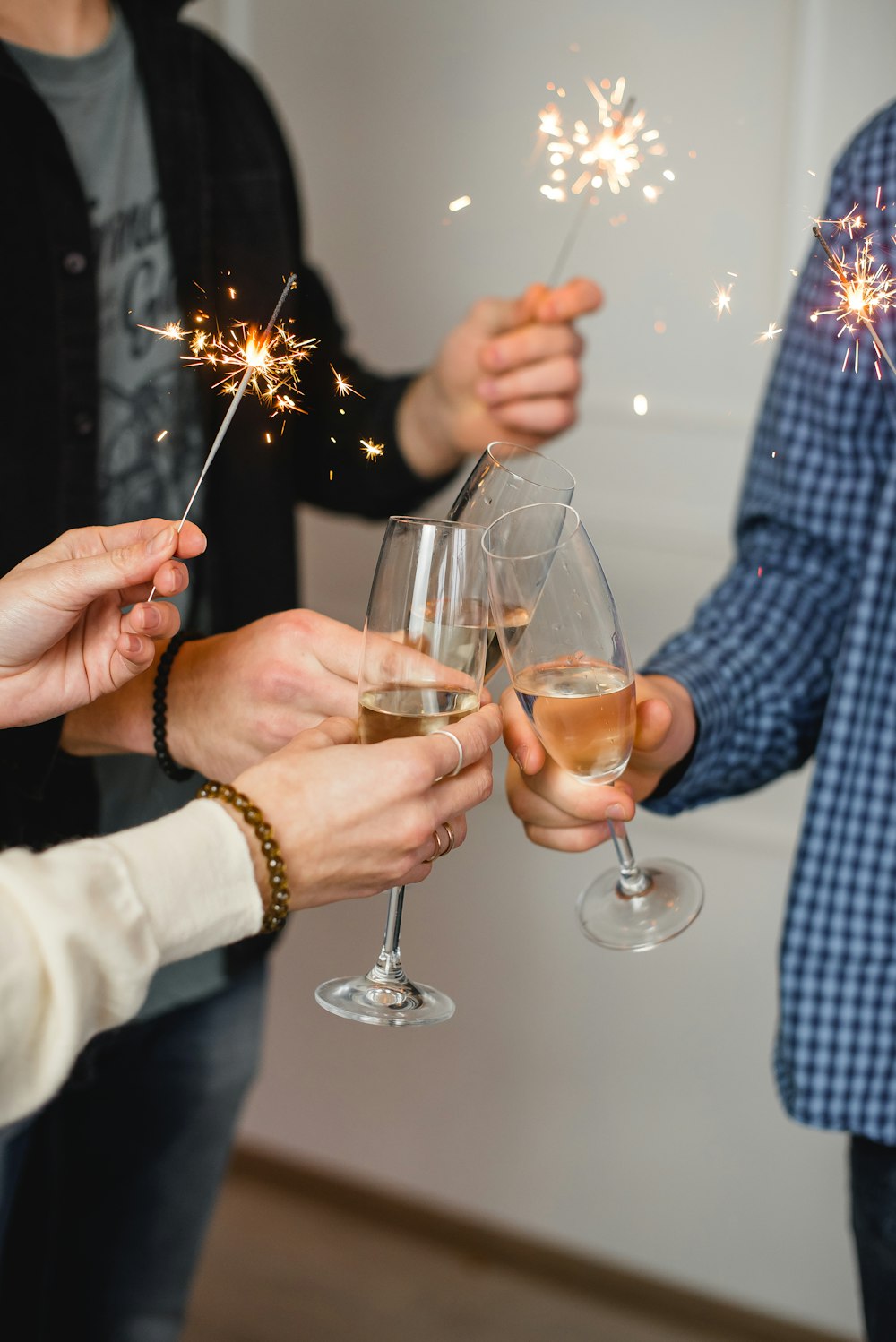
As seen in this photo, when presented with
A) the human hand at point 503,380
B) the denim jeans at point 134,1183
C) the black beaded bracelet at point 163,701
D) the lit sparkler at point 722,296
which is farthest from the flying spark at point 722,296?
the denim jeans at point 134,1183

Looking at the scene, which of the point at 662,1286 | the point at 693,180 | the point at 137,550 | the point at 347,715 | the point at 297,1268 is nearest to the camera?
the point at 137,550

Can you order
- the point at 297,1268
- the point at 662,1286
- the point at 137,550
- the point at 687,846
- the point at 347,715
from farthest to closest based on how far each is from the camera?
the point at 297,1268 < the point at 662,1286 < the point at 687,846 < the point at 347,715 < the point at 137,550

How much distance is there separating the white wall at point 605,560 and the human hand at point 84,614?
1.03ft

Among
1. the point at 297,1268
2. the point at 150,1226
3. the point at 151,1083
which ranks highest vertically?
the point at 151,1083

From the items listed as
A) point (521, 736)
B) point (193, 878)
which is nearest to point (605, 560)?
point (521, 736)

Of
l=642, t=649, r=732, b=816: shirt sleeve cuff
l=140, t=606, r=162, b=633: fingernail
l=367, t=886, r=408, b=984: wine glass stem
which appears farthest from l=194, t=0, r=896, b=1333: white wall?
l=140, t=606, r=162, b=633: fingernail

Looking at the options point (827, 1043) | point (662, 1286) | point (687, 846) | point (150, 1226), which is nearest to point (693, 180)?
point (827, 1043)

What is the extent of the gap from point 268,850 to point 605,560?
970 mm

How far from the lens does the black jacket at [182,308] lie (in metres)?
0.72

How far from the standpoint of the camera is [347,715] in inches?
28.1

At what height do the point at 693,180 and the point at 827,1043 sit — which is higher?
the point at 693,180

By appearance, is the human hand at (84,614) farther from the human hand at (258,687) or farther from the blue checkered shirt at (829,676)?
the blue checkered shirt at (829,676)

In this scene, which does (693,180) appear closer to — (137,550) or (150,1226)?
(137,550)

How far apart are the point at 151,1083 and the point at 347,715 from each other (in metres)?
0.71
